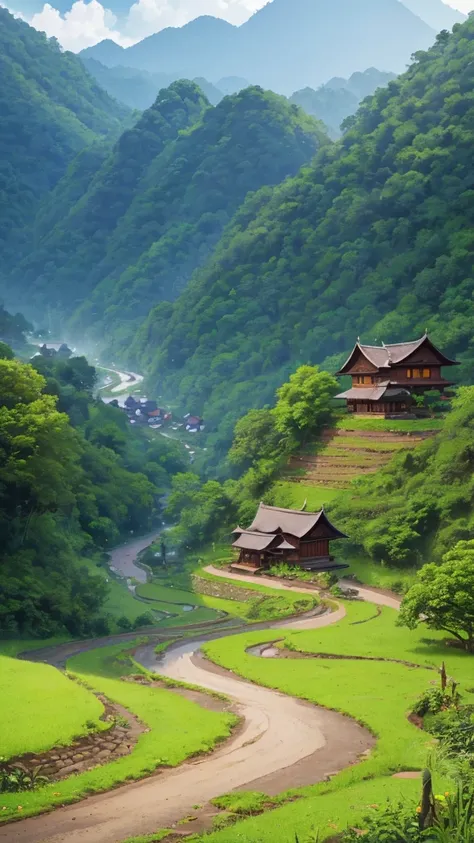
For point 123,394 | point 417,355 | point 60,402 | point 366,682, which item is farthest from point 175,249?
point 366,682

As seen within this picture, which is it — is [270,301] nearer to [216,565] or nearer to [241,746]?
[216,565]

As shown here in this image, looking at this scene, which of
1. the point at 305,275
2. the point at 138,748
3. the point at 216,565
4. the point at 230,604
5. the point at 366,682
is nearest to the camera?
the point at 138,748

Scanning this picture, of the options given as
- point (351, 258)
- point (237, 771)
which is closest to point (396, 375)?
point (351, 258)

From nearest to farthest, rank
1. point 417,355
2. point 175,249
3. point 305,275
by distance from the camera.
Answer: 1. point 417,355
2. point 305,275
3. point 175,249

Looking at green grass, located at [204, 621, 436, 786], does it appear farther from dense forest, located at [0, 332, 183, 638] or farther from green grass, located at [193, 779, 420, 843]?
dense forest, located at [0, 332, 183, 638]

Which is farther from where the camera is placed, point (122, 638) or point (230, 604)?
point (230, 604)

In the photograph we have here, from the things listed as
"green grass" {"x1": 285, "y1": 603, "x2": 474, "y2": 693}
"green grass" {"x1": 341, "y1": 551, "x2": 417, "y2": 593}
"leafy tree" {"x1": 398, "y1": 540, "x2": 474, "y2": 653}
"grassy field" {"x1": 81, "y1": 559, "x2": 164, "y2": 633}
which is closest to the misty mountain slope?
"grassy field" {"x1": 81, "y1": 559, "x2": 164, "y2": 633}

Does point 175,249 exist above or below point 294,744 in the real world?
above
